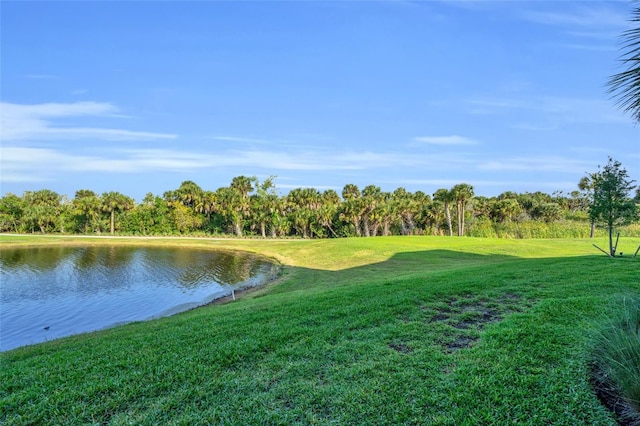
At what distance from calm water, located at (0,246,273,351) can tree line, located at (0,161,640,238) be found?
22.2m

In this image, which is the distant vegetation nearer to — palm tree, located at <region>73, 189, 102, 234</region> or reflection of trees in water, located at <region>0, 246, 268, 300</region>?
palm tree, located at <region>73, 189, 102, 234</region>

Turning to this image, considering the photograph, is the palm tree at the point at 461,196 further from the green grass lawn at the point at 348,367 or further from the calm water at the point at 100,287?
the green grass lawn at the point at 348,367

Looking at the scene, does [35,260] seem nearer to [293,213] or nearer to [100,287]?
[100,287]

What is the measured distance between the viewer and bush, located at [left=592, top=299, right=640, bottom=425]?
286 centimetres

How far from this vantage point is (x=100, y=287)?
58.0 ft

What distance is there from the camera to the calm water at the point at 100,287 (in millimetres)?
12102

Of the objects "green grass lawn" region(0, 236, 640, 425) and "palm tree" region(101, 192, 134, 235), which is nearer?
"green grass lawn" region(0, 236, 640, 425)

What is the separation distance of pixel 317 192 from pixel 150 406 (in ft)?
168

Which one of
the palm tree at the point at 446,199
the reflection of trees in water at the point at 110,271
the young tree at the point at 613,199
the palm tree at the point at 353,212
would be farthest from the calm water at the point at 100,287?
the palm tree at the point at 446,199

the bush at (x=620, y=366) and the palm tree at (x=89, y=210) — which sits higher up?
the palm tree at (x=89, y=210)

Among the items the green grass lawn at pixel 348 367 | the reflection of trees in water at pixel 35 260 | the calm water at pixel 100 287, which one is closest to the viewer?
the green grass lawn at pixel 348 367

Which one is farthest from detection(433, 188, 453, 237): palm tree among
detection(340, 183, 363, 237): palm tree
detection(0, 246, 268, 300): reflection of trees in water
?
detection(0, 246, 268, 300): reflection of trees in water

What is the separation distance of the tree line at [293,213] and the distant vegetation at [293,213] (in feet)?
0.46

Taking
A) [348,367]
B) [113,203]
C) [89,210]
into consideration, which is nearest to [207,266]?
[348,367]
